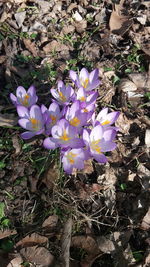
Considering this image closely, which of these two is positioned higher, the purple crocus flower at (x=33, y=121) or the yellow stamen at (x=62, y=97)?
the yellow stamen at (x=62, y=97)

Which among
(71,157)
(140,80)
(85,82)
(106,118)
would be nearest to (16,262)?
(71,157)

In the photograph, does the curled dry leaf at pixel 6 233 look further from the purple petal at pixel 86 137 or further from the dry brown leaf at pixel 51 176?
Answer: the purple petal at pixel 86 137

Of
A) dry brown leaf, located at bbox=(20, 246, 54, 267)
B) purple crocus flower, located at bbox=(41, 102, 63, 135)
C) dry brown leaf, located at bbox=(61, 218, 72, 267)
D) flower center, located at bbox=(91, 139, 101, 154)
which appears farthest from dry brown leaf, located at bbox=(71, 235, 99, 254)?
purple crocus flower, located at bbox=(41, 102, 63, 135)

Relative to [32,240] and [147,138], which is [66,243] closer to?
[32,240]

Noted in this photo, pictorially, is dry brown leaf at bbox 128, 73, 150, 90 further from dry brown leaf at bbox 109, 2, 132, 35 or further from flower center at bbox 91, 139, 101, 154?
flower center at bbox 91, 139, 101, 154

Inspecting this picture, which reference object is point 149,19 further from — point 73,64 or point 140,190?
point 140,190

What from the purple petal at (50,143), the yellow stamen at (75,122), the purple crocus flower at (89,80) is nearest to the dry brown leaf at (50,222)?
the purple petal at (50,143)
